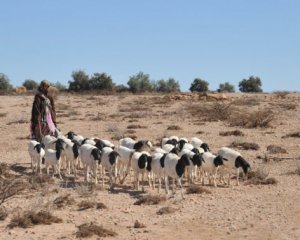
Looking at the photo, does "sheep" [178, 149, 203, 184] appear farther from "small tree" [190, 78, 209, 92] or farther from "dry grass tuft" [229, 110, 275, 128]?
"small tree" [190, 78, 209, 92]

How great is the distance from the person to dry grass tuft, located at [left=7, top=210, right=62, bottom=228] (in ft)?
19.4

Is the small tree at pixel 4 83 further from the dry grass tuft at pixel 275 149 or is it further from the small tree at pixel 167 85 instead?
the dry grass tuft at pixel 275 149

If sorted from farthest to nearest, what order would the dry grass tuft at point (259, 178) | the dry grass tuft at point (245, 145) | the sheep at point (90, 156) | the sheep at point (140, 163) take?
the dry grass tuft at point (245, 145) → the dry grass tuft at point (259, 178) → the sheep at point (90, 156) → the sheep at point (140, 163)

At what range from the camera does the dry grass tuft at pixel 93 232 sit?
9.26m

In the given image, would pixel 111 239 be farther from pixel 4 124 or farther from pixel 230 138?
pixel 4 124

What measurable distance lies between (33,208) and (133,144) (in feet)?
18.1

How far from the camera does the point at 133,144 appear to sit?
1543 cm

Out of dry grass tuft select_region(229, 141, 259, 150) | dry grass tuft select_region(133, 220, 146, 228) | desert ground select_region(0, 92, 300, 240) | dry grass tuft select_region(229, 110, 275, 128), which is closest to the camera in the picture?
desert ground select_region(0, 92, 300, 240)

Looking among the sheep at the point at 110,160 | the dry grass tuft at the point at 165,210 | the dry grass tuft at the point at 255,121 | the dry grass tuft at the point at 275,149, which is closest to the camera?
the dry grass tuft at the point at 165,210

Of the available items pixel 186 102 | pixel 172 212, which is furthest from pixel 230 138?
pixel 186 102

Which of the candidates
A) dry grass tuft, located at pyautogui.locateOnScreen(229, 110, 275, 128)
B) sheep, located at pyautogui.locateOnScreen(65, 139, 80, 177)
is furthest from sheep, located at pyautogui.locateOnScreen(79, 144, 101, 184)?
dry grass tuft, located at pyautogui.locateOnScreen(229, 110, 275, 128)

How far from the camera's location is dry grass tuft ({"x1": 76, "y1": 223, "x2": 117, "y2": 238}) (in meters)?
9.26

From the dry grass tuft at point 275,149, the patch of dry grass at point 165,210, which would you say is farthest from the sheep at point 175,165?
the dry grass tuft at point 275,149

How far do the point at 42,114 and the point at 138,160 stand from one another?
416 cm
